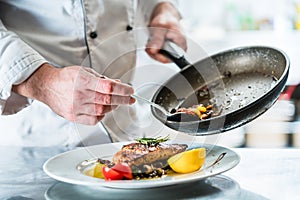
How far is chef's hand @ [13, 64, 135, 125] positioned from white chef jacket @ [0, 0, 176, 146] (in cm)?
13

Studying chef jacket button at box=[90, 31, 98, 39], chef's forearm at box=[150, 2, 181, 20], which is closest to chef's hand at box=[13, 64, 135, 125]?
chef jacket button at box=[90, 31, 98, 39]

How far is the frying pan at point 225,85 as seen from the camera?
940 millimetres

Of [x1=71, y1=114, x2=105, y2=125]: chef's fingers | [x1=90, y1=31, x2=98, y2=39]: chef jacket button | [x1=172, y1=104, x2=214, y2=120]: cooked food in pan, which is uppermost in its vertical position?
[x1=90, y1=31, x2=98, y2=39]: chef jacket button

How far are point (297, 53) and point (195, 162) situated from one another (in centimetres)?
201

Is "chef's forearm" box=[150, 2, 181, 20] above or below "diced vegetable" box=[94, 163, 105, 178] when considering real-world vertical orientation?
above

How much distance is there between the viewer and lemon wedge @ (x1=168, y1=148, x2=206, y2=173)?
89 cm

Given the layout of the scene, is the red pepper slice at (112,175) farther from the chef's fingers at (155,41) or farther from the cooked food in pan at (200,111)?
the chef's fingers at (155,41)

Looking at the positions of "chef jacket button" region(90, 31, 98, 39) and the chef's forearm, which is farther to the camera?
the chef's forearm

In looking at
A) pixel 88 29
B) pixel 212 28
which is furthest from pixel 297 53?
pixel 88 29

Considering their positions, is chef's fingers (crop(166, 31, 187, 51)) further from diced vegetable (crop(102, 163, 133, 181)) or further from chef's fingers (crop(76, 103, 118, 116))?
diced vegetable (crop(102, 163, 133, 181))

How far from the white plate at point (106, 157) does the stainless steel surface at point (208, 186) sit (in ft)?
0.07

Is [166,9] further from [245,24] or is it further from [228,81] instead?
[245,24]

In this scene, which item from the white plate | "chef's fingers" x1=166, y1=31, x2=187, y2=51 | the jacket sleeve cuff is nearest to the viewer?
the white plate

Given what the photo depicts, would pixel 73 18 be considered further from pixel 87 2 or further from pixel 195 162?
pixel 195 162
